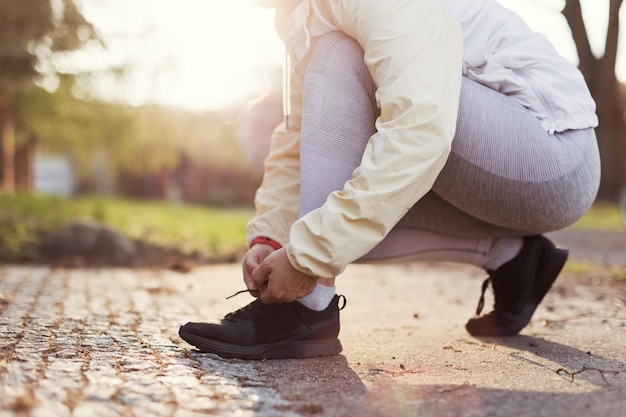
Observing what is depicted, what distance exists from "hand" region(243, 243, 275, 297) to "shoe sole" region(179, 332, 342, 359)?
14 cm

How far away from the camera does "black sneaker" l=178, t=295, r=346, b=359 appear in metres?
1.73

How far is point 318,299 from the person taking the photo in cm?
177

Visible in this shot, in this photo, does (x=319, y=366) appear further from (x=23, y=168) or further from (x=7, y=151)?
(x=7, y=151)

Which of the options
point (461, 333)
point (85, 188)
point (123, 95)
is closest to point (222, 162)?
point (85, 188)

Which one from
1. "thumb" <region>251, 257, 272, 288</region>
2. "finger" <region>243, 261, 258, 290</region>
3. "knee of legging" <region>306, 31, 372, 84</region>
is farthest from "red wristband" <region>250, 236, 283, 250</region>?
"knee of legging" <region>306, 31, 372, 84</region>

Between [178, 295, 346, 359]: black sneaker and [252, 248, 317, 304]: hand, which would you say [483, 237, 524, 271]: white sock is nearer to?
[178, 295, 346, 359]: black sneaker

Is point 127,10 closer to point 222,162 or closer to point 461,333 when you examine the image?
point 461,333

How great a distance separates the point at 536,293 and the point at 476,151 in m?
0.61

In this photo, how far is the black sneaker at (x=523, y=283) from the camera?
83.4 inches

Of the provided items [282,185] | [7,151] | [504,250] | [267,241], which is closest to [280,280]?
[267,241]

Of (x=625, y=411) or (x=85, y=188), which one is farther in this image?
(x=85, y=188)

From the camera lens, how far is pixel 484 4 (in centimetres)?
191

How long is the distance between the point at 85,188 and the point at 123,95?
46.0 ft

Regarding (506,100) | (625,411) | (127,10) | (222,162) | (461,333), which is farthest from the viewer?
(222,162)
